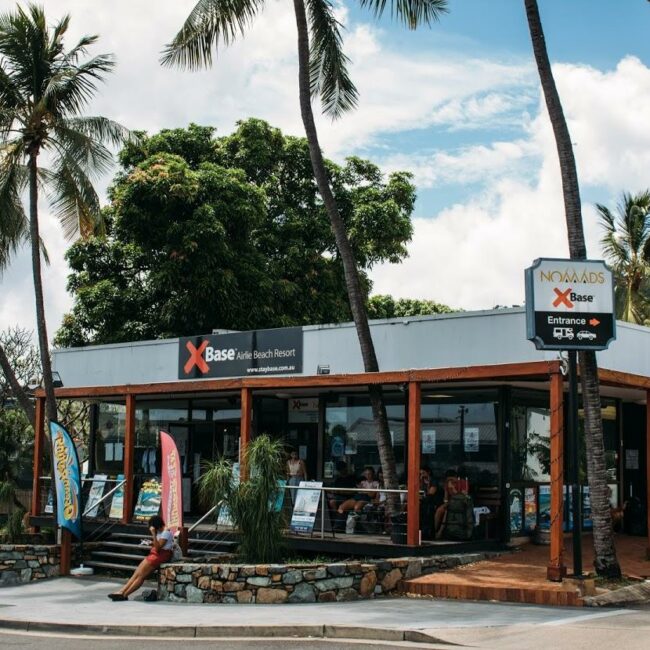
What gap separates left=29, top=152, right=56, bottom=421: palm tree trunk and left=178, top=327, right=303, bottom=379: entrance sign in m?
2.86

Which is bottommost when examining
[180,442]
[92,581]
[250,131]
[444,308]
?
[92,581]

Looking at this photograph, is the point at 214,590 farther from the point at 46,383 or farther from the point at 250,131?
the point at 250,131

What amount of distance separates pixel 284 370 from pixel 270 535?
4.93 metres

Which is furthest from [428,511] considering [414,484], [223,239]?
[223,239]

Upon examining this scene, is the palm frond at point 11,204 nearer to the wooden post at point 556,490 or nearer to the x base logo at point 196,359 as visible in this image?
the x base logo at point 196,359

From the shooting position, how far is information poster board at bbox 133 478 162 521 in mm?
21031

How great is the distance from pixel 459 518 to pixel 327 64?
9.44 m

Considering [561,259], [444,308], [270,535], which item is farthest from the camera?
[444,308]

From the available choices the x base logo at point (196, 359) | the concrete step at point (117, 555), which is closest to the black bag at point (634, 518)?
the x base logo at point (196, 359)

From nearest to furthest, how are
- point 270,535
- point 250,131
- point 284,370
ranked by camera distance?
point 270,535
point 284,370
point 250,131

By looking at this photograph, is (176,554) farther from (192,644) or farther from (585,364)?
Result: (585,364)

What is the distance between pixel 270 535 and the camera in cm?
1625

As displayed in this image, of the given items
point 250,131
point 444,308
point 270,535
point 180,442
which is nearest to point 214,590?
point 270,535

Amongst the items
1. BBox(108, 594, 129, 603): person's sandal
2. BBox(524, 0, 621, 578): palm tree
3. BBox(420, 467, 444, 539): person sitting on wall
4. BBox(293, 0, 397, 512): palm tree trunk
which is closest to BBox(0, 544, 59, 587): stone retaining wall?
BBox(108, 594, 129, 603): person's sandal
